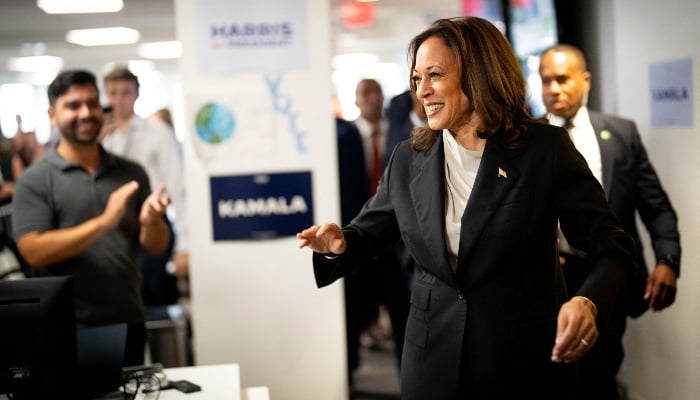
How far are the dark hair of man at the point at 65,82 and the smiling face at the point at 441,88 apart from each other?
6.01 feet

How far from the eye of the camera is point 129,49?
1181cm

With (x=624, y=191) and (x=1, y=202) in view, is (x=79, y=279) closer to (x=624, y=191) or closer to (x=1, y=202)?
(x=624, y=191)

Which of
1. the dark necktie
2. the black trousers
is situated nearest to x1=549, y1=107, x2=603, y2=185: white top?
the black trousers

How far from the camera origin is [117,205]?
312 centimetres

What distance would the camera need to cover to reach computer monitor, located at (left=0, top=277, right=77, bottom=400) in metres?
2.06

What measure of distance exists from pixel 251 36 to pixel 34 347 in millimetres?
1937

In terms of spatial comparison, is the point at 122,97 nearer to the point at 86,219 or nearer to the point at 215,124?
the point at 215,124

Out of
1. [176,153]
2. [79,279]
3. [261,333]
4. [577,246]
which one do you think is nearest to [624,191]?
[577,246]

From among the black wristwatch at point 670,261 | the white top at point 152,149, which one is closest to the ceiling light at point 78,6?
the white top at point 152,149

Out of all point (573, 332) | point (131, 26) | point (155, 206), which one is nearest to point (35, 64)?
point (131, 26)

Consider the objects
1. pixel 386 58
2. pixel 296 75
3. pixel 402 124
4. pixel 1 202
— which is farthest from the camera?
pixel 386 58

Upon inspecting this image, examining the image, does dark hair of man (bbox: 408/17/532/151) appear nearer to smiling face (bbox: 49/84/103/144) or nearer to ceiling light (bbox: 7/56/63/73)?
smiling face (bbox: 49/84/103/144)

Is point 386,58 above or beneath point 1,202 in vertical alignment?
above

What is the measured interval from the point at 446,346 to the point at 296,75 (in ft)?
6.45
